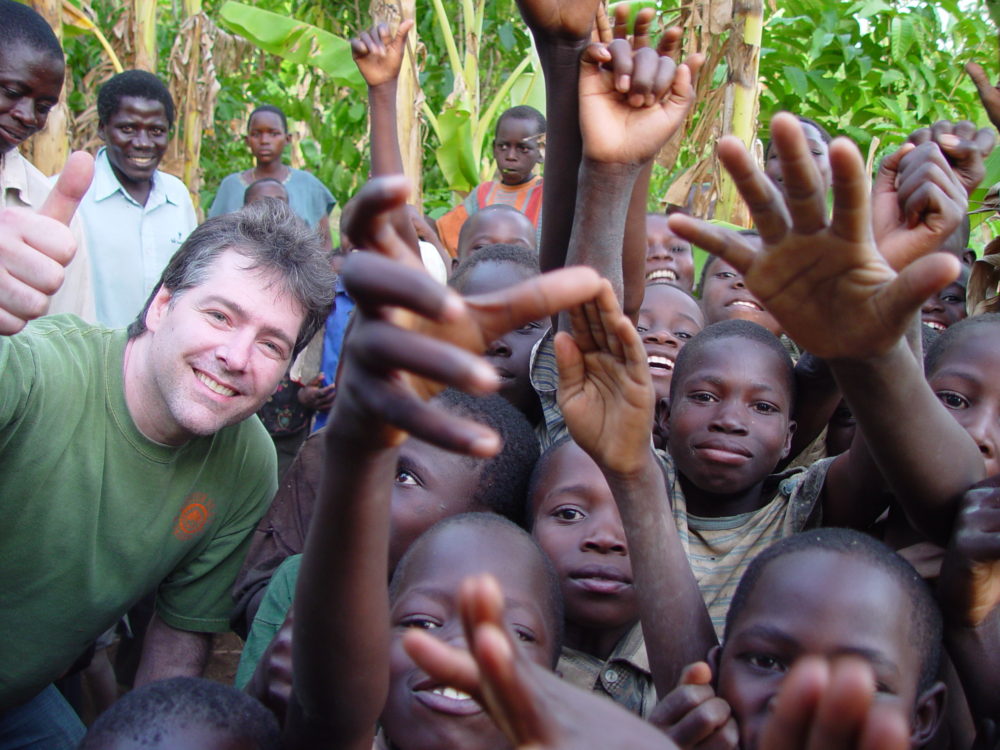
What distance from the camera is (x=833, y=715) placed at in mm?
908

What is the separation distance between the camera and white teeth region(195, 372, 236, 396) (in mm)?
2215

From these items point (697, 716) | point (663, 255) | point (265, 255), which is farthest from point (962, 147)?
point (663, 255)

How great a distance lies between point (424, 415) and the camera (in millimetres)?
965

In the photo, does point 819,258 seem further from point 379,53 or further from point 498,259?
point 379,53

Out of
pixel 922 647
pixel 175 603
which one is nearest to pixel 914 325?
pixel 922 647

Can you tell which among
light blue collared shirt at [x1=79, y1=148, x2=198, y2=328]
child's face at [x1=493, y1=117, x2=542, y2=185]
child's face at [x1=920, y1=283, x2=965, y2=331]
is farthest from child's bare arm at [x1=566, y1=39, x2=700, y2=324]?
child's face at [x1=493, y1=117, x2=542, y2=185]

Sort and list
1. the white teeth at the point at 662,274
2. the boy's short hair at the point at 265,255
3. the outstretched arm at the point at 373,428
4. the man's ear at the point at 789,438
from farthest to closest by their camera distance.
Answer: the white teeth at the point at 662,274, the man's ear at the point at 789,438, the boy's short hair at the point at 265,255, the outstretched arm at the point at 373,428

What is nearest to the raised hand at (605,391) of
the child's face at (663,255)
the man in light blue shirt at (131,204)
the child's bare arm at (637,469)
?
the child's bare arm at (637,469)

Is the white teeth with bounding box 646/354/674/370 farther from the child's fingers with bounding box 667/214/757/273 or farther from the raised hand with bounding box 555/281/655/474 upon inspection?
the child's fingers with bounding box 667/214/757/273

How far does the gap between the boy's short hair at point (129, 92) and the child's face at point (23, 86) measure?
1.45m

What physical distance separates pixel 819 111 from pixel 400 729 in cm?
556

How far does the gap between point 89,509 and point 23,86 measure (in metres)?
1.81

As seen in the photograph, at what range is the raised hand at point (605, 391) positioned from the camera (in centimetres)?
159

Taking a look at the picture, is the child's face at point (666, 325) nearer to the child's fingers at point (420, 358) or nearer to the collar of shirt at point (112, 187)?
the child's fingers at point (420, 358)
